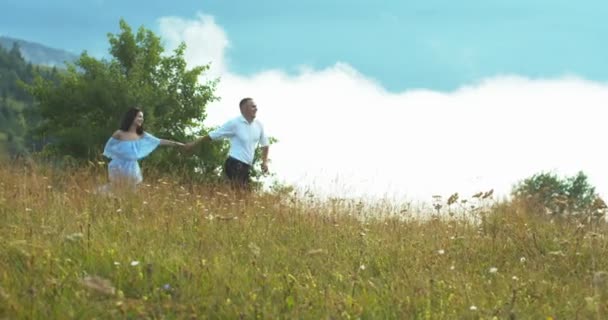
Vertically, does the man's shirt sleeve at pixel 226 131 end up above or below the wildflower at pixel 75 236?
above

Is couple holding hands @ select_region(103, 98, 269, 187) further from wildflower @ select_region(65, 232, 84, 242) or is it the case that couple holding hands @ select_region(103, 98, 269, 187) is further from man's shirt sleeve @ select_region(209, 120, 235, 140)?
wildflower @ select_region(65, 232, 84, 242)

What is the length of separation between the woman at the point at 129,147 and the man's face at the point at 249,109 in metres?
1.28

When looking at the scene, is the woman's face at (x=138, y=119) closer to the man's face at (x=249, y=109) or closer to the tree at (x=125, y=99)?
the man's face at (x=249, y=109)

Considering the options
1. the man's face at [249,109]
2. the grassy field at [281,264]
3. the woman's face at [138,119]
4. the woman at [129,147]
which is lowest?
the grassy field at [281,264]

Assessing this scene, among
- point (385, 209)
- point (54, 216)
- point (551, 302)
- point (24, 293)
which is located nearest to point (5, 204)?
point (54, 216)

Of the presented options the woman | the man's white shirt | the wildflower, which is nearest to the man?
the man's white shirt

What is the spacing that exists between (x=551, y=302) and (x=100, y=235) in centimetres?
418

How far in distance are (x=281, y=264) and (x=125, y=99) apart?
2901cm

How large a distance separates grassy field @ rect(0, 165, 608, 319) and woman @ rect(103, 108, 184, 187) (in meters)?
1.99

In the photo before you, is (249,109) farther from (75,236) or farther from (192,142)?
(75,236)

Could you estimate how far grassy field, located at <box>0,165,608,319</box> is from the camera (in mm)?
4766

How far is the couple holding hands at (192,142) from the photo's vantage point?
11.8m

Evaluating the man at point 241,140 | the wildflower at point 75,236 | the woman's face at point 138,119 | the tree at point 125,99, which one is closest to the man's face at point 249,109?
the man at point 241,140

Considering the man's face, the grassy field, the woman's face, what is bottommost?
the grassy field
